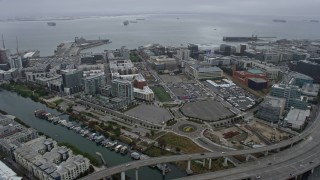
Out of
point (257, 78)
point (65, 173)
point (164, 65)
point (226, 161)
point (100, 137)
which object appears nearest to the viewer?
point (65, 173)

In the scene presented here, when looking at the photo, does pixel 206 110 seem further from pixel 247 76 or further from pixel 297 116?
pixel 247 76

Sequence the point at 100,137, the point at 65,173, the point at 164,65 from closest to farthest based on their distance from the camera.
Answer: the point at 65,173 < the point at 100,137 < the point at 164,65

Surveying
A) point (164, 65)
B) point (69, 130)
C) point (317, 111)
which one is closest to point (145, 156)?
point (69, 130)

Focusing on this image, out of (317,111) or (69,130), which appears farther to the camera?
(317,111)

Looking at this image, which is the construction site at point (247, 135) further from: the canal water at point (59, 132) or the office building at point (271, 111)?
the canal water at point (59, 132)

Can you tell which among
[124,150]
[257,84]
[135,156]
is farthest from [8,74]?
[257,84]

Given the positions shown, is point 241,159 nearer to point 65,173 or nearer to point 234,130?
point 234,130
